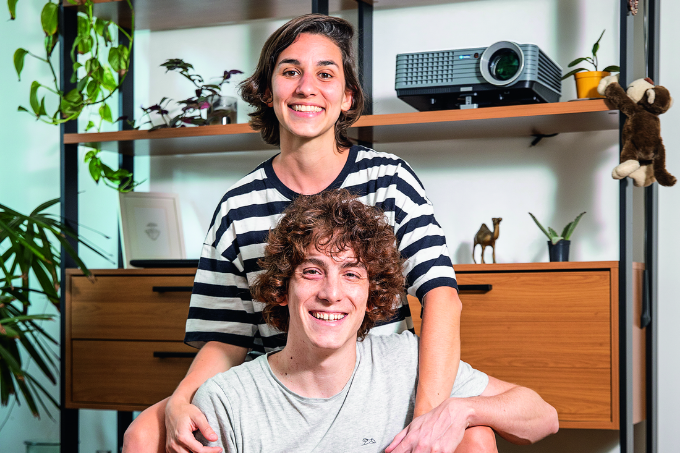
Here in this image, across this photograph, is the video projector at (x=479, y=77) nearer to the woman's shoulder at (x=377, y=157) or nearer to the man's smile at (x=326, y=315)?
the woman's shoulder at (x=377, y=157)

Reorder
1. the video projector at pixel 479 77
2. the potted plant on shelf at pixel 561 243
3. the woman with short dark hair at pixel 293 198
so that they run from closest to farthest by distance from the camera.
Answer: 1. the woman with short dark hair at pixel 293 198
2. the video projector at pixel 479 77
3. the potted plant on shelf at pixel 561 243

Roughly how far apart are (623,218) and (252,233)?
104 centimetres

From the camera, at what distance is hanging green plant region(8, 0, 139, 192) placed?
98.9 inches

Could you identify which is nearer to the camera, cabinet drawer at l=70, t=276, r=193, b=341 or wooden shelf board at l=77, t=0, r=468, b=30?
cabinet drawer at l=70, t=276, r=193, b=341

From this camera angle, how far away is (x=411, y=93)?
7.13 ft

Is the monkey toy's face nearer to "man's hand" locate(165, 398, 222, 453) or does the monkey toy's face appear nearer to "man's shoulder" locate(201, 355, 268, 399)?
"man's shoulder" locate(201, 355, 268, 399)

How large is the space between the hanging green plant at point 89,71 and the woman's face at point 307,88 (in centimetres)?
116

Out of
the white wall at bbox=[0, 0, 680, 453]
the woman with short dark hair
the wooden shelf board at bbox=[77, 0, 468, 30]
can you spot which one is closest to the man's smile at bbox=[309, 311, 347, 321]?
the woman with short dark hair

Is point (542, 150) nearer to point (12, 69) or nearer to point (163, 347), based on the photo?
point (163, 347)

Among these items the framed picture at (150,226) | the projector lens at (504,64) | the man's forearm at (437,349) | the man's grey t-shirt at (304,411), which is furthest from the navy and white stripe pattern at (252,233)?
the framed picture at (150,226)

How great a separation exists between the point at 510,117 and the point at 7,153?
2.05m

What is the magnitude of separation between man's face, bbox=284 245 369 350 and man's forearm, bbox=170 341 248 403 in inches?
9.9

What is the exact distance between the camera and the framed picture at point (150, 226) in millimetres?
2613

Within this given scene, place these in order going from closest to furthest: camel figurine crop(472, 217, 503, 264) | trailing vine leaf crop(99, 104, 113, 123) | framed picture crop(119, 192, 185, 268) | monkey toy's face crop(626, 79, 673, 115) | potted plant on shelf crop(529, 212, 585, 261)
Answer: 1. monkey toy's face crop(626, 79, 673, 115)
2. potted plant on shelf crop(529, 212, 585, 261)
3. camel figurine crop(472, 217, 503, 264)
4. framed picture crop(119, 192, 185, 268)
5. trailing vine leaf crop(99, 104, 113, 123)
